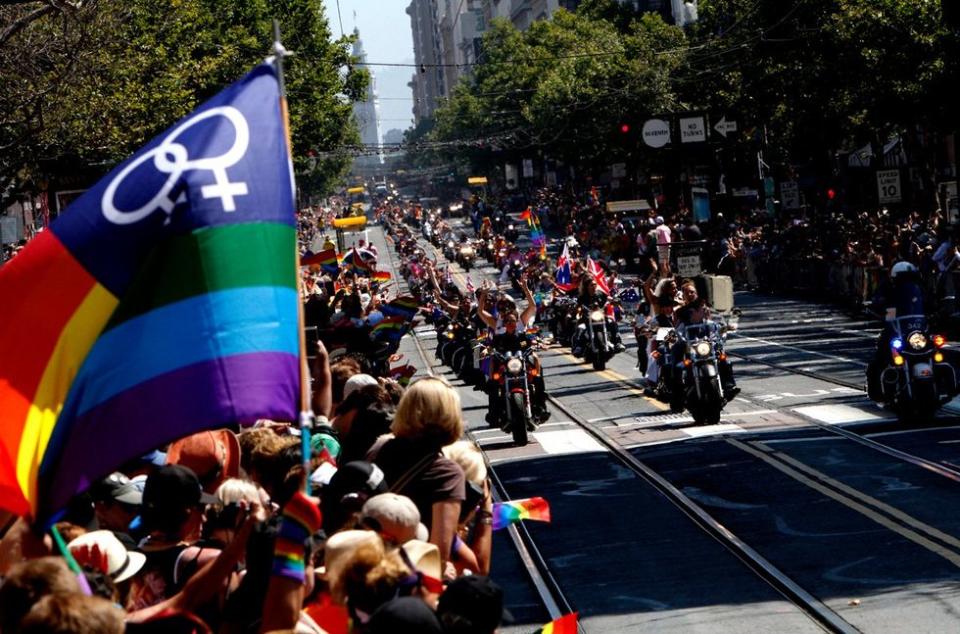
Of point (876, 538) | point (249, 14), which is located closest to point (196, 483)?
point (876, 538)

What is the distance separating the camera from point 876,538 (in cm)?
1246

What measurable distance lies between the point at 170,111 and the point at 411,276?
2505 centimetres

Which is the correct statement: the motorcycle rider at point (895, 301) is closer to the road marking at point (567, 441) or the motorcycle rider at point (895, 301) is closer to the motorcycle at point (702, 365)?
the motorcycle at point (702, 365)

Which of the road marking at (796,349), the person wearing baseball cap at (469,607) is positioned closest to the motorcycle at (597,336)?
the road marking at (796,349)

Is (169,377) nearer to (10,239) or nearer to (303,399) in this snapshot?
(303,399)

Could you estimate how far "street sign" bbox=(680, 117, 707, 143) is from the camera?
5038 cm

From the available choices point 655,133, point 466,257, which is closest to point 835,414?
point 655,133

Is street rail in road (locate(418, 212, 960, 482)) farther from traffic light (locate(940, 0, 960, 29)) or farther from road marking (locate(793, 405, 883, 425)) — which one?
traffic light (locate(940, 0, 960, 29))

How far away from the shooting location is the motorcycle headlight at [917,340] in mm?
17969

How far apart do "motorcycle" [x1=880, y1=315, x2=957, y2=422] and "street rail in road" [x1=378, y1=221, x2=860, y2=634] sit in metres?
2.91

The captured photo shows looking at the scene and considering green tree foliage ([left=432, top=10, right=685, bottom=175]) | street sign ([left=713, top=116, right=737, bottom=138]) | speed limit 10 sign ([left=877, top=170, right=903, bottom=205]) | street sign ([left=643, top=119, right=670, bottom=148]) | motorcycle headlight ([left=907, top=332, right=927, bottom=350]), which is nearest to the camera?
motorcycle headlight ([left=907, top=332, right=927, bottom=350])

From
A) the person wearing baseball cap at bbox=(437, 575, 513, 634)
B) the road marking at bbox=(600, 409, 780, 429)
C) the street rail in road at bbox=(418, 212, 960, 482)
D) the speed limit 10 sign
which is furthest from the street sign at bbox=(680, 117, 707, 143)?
the person wearing baseball cap at bbox=(437, 575, 513, 634)

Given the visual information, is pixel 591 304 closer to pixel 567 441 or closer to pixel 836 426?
pixel 567 441

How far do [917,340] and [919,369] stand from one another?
30cm
